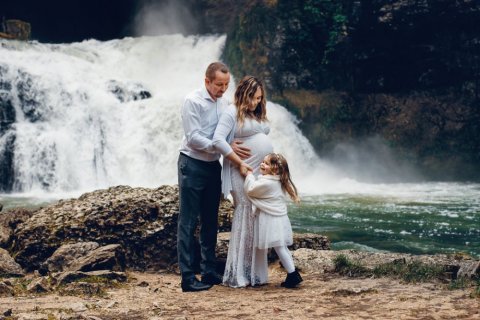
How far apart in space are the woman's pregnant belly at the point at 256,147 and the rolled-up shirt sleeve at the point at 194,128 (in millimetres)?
322

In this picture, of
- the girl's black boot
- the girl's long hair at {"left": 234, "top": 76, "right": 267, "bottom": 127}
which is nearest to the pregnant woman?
the girl's long hair at {"left": 234, "top": 76, "right": 267, "bottom": 127}

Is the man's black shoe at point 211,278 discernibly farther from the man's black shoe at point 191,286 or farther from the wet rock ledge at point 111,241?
the wet rock ledge at point 111,241

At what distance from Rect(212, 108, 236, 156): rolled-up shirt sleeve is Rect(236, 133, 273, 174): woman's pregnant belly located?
195 millimetres

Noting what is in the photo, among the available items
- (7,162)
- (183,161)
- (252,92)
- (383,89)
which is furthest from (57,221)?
(383,89)

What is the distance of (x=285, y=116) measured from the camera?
63.4 ft

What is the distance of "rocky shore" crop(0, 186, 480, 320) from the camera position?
417 cm

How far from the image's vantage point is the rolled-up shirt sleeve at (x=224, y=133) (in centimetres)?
480

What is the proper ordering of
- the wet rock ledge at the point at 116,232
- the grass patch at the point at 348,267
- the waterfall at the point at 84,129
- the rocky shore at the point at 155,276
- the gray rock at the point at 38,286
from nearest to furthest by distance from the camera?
the rocky shore at the point at 155,276 → the gray rock at the point at 38,286 → the grass patch at the point at 348,267 → the wet rock ledge at the point at 116,232 → the waterfall at the point at 84,129

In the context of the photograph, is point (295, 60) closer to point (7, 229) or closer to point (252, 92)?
point (7, 229)

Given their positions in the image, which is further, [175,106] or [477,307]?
[175,106]

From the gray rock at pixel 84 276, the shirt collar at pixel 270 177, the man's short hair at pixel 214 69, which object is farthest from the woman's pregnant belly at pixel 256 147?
the gray rock at pixel 84 276

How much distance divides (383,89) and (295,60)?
3001 mm

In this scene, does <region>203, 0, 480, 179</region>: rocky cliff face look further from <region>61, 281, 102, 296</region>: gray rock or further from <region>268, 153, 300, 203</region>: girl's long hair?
<region>61, 281, 102, 296</region>: gray rock

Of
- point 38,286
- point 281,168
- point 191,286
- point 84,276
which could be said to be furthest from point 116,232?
point 281,168
